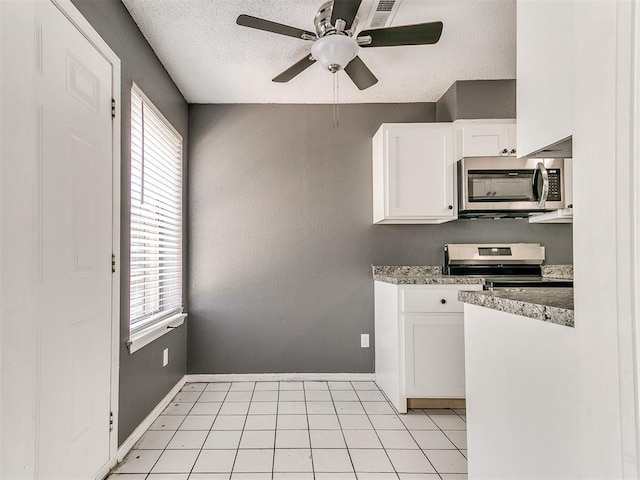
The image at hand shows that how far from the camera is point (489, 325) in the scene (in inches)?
51.3

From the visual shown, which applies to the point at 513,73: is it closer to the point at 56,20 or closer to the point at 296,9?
the point at 296,9

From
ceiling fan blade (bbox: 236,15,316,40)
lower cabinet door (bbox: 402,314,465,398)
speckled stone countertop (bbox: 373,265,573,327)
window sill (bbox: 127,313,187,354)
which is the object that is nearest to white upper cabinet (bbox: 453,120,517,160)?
lower cabinet door (bbox: 402,314,465,398)

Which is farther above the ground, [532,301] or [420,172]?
[420,172]

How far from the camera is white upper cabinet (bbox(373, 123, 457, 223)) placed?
3117 millimetres

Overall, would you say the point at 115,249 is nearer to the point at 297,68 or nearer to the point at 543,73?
the point at 297,68

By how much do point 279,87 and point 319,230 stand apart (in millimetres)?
1238

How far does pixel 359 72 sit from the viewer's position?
241 cm

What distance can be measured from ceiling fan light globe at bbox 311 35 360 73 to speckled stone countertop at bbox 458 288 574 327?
1.40 m

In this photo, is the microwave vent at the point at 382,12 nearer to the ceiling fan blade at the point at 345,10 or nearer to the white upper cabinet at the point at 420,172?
the ceiling fan blade at the point at 345,10

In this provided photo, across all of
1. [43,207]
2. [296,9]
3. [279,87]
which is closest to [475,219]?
[279,87]

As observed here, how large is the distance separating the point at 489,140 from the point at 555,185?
23.1 inches

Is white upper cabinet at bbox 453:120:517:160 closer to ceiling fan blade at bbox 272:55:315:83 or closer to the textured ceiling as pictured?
the textured ceiling

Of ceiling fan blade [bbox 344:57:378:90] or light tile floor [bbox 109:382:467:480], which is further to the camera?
ceiling fan blade [bbox 344:57:378:90]

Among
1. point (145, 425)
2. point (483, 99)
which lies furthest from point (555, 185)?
point (145, 425)
